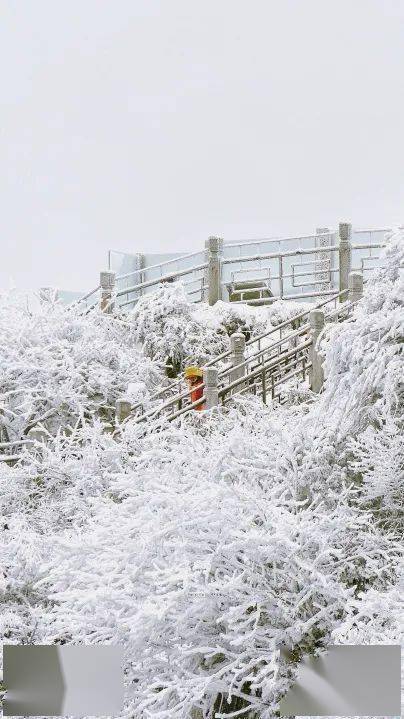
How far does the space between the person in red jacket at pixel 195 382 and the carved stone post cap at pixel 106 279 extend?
13.1ft

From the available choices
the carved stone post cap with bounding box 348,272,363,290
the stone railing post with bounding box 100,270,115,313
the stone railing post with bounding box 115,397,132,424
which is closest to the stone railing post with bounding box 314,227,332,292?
the carved stone post cap with bounding box 348,272,363,290

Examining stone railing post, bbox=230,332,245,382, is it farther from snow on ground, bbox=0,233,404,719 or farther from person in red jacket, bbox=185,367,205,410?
snow on ground, bbox=0,233,404,719

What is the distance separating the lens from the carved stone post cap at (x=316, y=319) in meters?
11.0

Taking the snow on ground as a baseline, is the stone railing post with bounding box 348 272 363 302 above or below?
above

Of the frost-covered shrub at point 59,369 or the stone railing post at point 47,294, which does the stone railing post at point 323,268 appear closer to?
the frost-covered shrub at point 59,369

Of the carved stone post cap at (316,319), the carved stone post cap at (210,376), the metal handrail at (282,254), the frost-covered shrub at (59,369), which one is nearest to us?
the carved stone post cap at (210,376)

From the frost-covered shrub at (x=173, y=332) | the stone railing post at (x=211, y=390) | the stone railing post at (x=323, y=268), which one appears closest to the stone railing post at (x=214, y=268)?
the frost-covered shrub at (x=173, y=332)

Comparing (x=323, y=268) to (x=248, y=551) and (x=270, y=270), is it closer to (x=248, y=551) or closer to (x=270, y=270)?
(x=270, y=270)

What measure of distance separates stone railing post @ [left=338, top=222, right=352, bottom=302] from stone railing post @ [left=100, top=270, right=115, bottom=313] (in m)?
3.50

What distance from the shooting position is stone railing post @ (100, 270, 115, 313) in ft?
49.0

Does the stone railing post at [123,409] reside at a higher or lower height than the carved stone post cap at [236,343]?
lower

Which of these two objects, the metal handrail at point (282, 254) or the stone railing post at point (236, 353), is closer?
the stone railing post at point (236, 353)

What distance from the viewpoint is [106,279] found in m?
15.1

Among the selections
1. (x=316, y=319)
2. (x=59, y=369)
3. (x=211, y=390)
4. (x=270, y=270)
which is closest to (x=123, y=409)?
(x=211, y=390)
